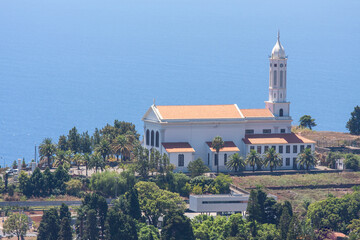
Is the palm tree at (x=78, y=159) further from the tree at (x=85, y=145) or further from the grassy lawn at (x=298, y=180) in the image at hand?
the grassy lawn at (x=298, y=180)

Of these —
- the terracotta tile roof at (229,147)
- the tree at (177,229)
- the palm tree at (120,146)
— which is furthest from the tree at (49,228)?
the terracotta tile roof at (229,147)

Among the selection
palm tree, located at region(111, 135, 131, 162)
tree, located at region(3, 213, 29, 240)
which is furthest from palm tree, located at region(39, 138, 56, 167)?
tree, located at region(3, 213, 29, 240)

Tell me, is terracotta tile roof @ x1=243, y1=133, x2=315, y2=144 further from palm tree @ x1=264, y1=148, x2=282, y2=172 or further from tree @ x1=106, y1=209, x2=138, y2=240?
tree @ x1=106, y1=209, x2=138, y2=240

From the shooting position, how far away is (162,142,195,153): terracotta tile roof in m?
119

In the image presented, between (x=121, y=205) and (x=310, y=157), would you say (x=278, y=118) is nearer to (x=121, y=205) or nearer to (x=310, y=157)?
(x=310, y=157)

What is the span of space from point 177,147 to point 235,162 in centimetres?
697

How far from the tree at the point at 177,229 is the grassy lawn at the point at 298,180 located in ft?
73.1

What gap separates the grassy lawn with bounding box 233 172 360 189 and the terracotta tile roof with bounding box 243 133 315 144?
5662 mm

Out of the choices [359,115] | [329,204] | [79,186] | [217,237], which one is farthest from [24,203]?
[359,115]

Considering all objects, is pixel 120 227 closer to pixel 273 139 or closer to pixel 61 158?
pixel 61 158

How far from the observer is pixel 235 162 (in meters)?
119

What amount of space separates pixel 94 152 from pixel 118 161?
17.3 ft

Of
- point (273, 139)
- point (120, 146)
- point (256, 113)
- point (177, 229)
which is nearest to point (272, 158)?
point (273, 139)

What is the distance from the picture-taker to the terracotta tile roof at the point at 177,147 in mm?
118938
